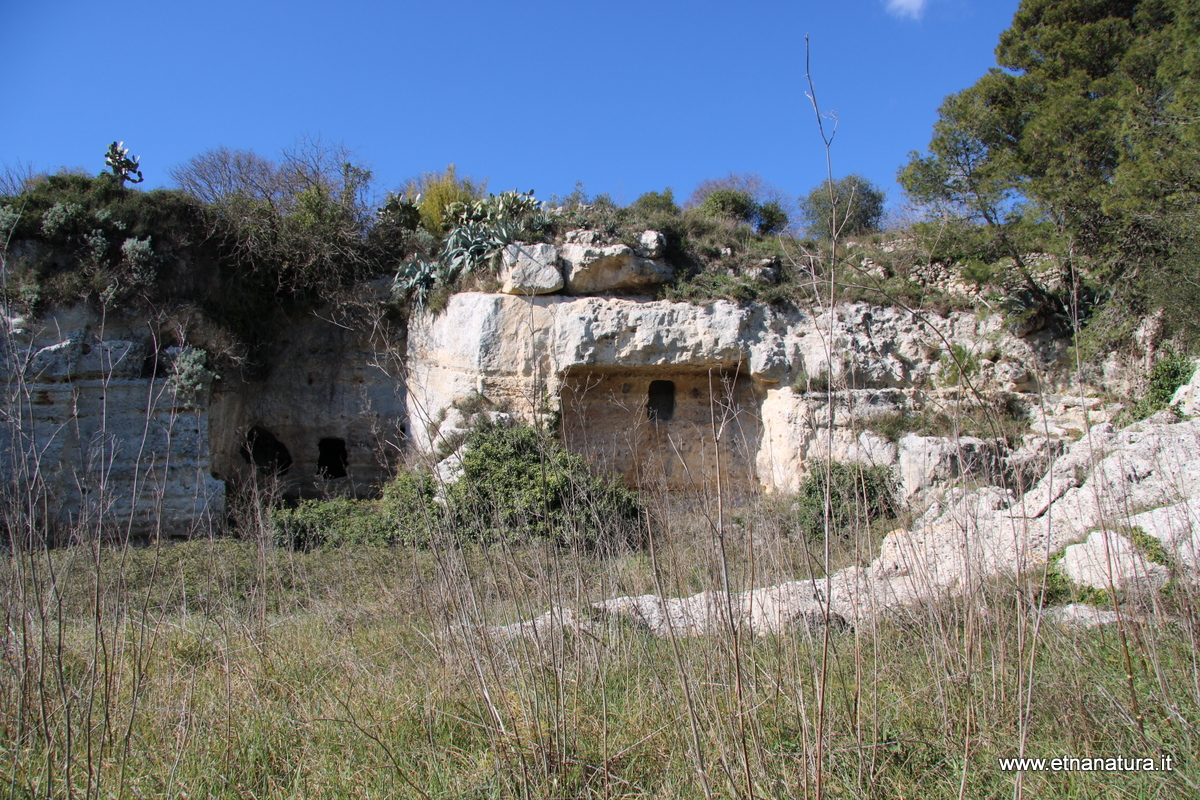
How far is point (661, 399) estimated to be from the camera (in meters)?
12.2

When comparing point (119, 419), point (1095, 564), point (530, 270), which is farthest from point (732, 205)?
point (119, 419)

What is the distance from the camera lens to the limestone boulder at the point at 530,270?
1112cm

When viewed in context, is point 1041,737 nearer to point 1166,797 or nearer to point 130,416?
point 1166,797

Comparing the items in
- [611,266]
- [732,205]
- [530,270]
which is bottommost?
[530,270]

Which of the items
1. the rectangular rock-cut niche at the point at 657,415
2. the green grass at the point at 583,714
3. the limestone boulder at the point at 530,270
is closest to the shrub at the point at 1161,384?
the rectangular rock-cut niche at the point at 657,415

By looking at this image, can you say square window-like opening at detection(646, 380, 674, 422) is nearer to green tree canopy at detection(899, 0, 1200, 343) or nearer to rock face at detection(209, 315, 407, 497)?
rock face at detection(209, 315, 407, 497)

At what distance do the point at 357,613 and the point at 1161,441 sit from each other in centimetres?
703

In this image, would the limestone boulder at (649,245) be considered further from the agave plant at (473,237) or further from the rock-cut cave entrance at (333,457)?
the rock-cut cave entrance at (333,457)

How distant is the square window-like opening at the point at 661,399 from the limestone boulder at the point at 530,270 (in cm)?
249

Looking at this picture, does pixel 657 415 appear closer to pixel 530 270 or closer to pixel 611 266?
pixel 611 266

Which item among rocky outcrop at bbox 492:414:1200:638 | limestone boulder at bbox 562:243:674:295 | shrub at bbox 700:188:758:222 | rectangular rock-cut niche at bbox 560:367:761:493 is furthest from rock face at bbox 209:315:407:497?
rocky outcrop at bbox 492:414:1200:638

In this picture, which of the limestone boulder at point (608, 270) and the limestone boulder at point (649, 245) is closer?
the limestone boulder at point (608, 270)

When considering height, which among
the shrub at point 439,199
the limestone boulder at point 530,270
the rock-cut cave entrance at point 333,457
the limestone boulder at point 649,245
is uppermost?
the shrub at point 439,199

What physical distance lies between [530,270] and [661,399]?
10.7 feet
